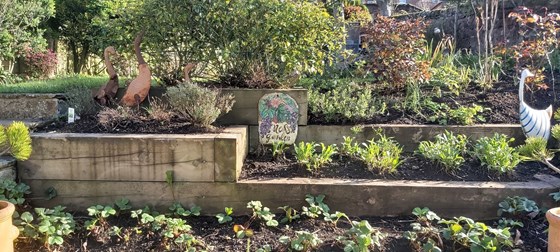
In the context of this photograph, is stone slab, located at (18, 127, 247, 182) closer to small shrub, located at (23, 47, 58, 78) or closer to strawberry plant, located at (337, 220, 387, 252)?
strawberry plant, located at (337, 220, 387, 252)

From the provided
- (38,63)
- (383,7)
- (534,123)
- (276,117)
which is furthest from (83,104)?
(383,7)

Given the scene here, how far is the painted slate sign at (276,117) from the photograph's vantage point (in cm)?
397

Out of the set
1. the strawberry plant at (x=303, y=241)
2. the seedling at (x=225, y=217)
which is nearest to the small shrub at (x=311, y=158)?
the seedling at (x=225, y=217)

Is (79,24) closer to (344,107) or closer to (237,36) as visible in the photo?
(237,36)

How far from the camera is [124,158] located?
10.9 ft

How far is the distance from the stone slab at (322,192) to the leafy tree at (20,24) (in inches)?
194

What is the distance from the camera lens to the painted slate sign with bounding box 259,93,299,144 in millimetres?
3971

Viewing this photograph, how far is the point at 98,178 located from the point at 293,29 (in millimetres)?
2252

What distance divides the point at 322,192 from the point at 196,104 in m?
1.20

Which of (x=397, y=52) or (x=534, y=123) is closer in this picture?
(x=534, y=123)

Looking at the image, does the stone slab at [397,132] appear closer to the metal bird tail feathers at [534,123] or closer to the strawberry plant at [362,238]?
the metal bird tail feathers at [534,123]

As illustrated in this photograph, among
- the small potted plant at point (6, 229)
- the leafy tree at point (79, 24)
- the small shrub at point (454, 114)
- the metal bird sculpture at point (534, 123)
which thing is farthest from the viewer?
the leafy tree at point (79, 24)

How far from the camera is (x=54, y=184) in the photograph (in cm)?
335

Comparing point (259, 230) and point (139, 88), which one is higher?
point (139, 88)
